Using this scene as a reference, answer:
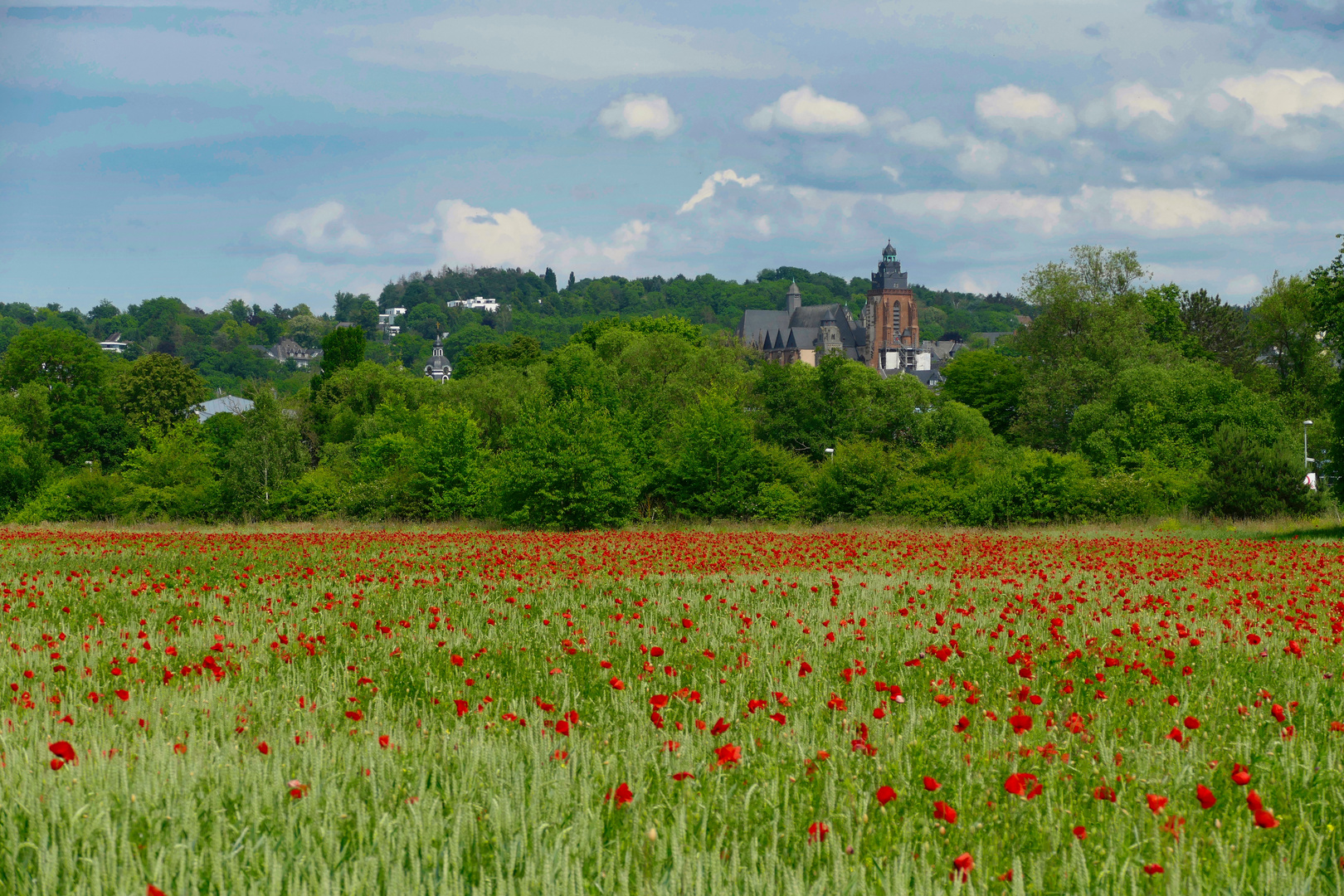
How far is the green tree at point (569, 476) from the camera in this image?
3772 centimetres

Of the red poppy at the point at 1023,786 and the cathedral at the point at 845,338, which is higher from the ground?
the cathedral at the point at 845,338

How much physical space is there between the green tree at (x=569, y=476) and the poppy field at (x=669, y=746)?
76.6ft

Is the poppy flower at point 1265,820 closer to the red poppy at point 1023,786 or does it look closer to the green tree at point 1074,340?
the red poppy at point 1023,786

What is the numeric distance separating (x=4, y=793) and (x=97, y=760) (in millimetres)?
477

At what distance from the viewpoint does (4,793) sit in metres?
5.53

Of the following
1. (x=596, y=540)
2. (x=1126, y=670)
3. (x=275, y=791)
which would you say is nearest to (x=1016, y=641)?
(x=1126, y=670)

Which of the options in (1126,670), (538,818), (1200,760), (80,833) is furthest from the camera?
(1126,670)

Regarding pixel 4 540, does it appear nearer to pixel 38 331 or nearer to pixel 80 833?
pixel 80 833

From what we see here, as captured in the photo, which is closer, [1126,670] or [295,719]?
[295,719]

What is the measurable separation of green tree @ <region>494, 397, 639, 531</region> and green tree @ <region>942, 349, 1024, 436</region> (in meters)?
53.1

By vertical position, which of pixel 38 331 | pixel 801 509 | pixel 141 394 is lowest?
pixel 801 509

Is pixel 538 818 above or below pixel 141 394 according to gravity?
below

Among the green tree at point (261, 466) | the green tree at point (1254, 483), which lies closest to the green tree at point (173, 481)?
the green tree at point (261, 466)

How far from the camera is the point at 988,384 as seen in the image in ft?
306
